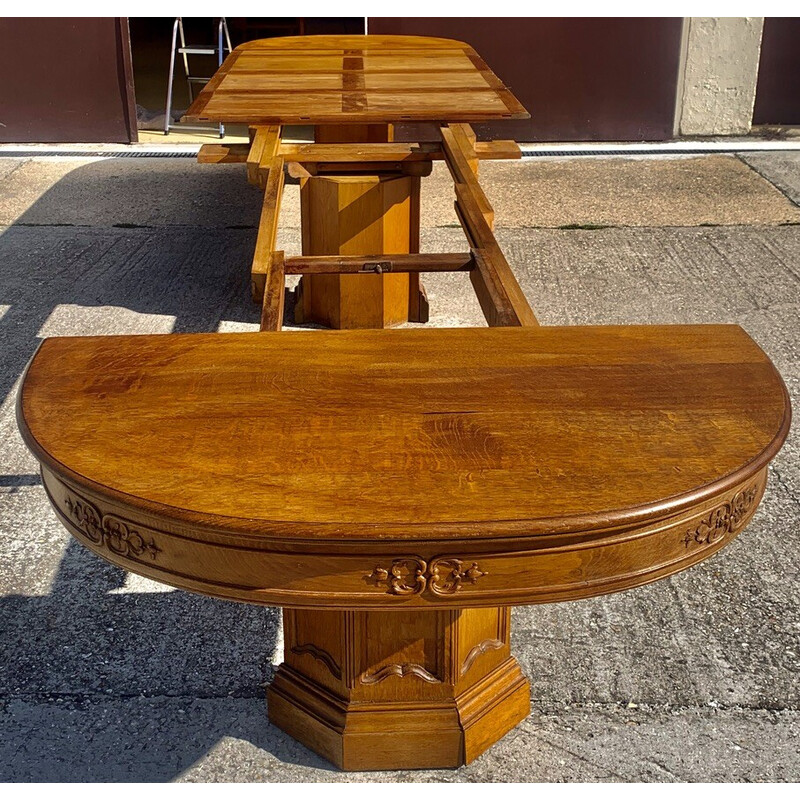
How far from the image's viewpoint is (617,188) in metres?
6.38

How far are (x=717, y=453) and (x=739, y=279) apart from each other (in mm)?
3583

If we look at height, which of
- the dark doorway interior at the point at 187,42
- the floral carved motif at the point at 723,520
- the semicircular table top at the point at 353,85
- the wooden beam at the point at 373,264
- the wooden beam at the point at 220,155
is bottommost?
the dark doorway interior at the point at 187,42

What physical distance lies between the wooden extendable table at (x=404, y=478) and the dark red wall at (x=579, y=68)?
16.6ft

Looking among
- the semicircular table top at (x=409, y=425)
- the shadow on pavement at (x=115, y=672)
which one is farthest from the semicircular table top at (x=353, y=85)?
the semicircular table top at (x=409, y=425)

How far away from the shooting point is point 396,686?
A: 2127 mm

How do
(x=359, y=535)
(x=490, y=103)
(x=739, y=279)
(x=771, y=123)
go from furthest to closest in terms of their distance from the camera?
(x=771, y=123)
(x=739, y=279)
(x=490, y=103)
(x=359, y=535)

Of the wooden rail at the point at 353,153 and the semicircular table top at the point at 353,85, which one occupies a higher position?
the semicircular table top at the point at 353,85

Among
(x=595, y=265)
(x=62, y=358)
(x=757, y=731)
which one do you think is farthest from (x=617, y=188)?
(x=62, y=358)

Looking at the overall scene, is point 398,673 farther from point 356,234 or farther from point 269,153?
point 356,234

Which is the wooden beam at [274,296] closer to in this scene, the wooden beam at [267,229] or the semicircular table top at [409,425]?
the wooden beam at [267,229]

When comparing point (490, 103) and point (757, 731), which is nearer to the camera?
point (757, 731)

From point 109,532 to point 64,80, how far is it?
6.39 meters

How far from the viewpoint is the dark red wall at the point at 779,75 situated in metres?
7.21

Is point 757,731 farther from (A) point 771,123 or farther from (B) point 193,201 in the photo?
(A) point 771,123
